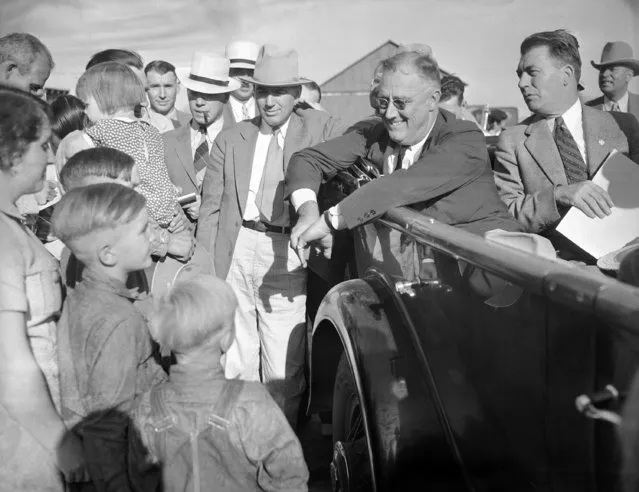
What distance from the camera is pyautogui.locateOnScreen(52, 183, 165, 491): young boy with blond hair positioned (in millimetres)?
1869

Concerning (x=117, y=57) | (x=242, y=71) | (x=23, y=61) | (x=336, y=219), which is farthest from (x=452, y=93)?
(x=336, y=219)

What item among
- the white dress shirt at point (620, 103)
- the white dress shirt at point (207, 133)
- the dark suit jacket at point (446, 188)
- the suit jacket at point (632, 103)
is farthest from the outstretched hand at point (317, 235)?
the white dress shirt at point (620, 103)

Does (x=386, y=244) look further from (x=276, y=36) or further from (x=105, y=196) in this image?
(x=276, y=36)

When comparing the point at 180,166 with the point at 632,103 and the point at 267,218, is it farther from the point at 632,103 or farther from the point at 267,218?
the point at 632,103

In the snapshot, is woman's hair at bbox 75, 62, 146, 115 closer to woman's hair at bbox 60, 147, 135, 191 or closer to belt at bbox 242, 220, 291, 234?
woman's hair at bbox 60, 147, 135, 191

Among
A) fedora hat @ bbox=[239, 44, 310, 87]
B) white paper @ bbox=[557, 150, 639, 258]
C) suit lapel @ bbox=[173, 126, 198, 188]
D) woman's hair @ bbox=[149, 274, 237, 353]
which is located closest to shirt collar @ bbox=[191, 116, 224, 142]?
suit lapel @ bbox=[173, 126, 198, 188]

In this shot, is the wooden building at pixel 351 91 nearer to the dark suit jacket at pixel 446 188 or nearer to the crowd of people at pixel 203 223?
the crowd of people at pixel 203 223

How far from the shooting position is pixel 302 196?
10.1 feet

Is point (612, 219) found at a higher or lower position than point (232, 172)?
lower

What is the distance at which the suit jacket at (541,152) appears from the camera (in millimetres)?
2918

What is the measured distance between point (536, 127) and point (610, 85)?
1359 mm

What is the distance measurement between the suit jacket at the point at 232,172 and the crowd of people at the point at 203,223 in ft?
0.04

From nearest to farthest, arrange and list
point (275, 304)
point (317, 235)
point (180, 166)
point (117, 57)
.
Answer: point (317, 235)
point (275, 304)
point (180, 166)
point (117, 57)

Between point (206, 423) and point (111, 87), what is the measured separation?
1.84 meters
